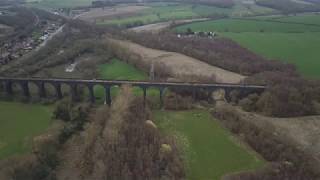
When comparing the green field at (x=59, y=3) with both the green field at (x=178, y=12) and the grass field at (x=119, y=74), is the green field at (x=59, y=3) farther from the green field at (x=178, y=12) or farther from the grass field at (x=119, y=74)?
the grass field at (x=119, y=74)

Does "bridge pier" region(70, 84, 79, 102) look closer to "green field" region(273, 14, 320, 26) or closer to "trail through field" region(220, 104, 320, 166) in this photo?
"trail through field" region(220, 104, 320, 166)

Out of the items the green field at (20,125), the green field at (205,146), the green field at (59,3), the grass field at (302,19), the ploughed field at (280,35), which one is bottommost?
the green field at (20,125)

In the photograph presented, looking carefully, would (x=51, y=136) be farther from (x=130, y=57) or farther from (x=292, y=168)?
(x=130, y=57)

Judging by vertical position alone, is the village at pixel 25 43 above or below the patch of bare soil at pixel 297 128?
below

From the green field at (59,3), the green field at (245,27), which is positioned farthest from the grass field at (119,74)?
the green field at (59,3)

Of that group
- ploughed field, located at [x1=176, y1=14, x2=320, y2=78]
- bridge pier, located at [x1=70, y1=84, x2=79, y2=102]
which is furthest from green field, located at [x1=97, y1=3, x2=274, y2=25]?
bridge pier, located at [x1=70, y1=84, x2=79, y2=102]

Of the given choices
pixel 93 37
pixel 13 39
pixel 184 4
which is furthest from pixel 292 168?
pixel 184 4
